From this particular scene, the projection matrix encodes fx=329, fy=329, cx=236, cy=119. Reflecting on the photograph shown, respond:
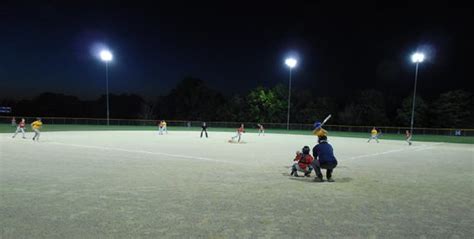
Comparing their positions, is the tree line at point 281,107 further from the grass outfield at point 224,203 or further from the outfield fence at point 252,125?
the grass outfield at point 224,203

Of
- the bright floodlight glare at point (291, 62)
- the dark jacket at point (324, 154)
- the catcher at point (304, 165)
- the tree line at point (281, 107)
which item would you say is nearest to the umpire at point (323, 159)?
the dark jacket at point (324, 154)

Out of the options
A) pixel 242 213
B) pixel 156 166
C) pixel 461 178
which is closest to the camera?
pixel 242 213

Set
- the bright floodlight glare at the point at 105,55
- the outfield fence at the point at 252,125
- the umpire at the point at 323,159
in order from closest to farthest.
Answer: the umpire at the point at 323,159, the outfield fence at the point at 252,125, the bright floodlight glare at the point at 105,55

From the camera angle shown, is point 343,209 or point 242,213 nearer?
point 242,213

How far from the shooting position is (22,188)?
8.00 metres

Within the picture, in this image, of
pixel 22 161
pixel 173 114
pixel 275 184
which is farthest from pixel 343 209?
pixel 173 114

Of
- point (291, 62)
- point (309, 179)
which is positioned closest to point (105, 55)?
point (291, 62)

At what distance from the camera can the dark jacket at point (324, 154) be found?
9461 millimetres

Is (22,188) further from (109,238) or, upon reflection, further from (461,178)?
(461,178)

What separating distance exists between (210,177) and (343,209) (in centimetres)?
455

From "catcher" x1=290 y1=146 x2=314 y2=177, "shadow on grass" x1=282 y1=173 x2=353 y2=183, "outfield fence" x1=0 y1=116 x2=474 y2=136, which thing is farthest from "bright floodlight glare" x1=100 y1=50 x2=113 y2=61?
"shadow on grass" x1=282 y1=173 x2=353 y2=183

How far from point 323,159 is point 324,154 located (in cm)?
15

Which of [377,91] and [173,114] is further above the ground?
[377,91]

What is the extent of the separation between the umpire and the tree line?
58.7 meters
